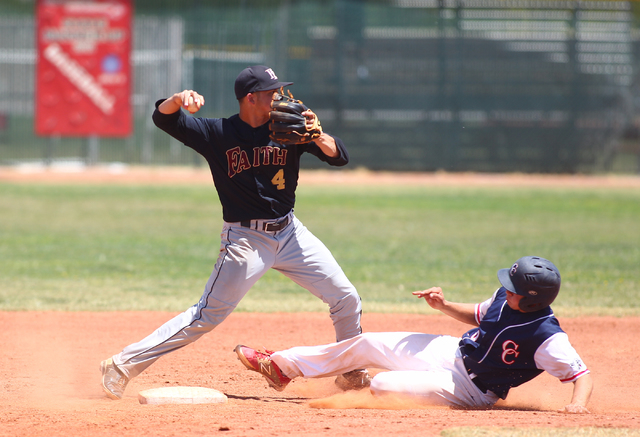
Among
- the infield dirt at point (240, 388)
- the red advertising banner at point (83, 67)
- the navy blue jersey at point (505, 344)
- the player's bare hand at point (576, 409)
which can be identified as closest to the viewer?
the infield dirt at point (240, 388)

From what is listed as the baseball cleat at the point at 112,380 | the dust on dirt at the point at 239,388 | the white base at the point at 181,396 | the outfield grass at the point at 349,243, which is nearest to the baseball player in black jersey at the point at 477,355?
the dust on dirt at the point at 239,388

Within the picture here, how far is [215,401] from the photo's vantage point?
4.46 m

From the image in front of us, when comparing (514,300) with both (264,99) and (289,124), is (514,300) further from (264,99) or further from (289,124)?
(264,99)

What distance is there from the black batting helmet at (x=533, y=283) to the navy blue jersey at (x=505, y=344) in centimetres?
9

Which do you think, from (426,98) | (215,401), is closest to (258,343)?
(215,401)

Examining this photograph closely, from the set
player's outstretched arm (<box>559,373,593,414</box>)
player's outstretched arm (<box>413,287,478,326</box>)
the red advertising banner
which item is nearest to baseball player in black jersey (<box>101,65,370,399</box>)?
player's outstretched arm (<box>413,287,478,326</box>)

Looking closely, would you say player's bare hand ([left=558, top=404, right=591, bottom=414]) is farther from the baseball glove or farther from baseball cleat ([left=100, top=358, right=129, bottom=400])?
baseball cleat ([left=100, top=358, right=129, bottom=400])

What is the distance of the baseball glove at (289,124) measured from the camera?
4180 mm

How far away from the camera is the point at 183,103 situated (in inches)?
165

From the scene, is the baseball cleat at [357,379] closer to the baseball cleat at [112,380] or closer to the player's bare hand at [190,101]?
the baseball cleat at [112,380]

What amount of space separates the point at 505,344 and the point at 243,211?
5.62 feet

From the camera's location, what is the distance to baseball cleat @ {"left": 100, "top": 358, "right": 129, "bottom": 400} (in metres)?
4.43

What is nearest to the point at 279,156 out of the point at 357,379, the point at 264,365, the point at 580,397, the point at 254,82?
the point at 254,82

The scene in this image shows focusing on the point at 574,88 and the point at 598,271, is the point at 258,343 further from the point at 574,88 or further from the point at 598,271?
the point at 574,88
